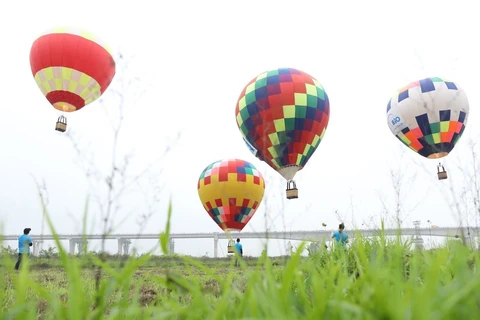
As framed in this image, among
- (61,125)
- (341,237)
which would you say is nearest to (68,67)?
(61,125)

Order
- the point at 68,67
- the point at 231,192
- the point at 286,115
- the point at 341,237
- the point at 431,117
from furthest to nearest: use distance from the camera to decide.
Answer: the point at 231,192
the point at 431,117
the point at 68,67
the point at 286,115
the point at 341,237

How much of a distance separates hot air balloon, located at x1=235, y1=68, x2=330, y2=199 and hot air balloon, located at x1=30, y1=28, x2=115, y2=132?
228 inches

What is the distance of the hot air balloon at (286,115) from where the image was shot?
1509cm

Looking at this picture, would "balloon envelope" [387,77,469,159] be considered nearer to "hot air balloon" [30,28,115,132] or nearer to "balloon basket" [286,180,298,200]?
"balloon basket" [286,180,298,200]

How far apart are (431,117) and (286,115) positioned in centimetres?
601

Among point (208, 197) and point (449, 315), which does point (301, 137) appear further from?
point (449, 315)

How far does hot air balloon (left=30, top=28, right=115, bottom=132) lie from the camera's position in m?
15.9

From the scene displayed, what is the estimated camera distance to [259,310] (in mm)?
1173

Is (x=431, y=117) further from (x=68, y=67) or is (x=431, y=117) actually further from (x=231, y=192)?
(x=68, y=67)

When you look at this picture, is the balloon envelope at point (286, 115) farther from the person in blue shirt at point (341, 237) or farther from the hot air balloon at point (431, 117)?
the person in blue shirt at point (341, 237)

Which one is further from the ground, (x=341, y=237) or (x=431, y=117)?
(x=431, y=117)

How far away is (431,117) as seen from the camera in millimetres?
15977

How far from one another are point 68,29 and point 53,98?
293 cm

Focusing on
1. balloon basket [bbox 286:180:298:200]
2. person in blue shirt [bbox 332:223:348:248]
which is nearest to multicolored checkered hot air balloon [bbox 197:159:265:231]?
balloon basket [bbox 286:180:298:200]
